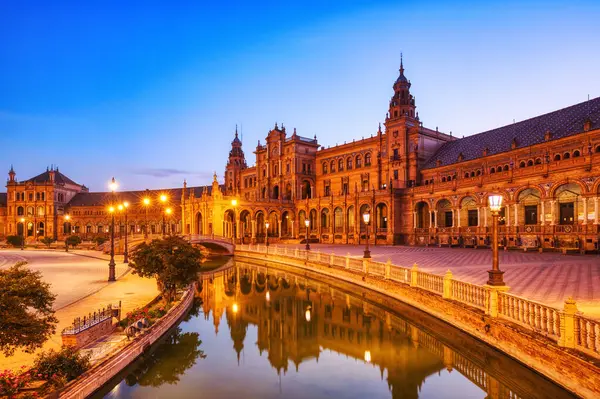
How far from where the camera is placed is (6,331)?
7.05 m

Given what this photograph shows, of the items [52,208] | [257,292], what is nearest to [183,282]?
[257,292]

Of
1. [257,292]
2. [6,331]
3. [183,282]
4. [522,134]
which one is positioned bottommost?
[257,292]

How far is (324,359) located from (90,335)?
22.6ft

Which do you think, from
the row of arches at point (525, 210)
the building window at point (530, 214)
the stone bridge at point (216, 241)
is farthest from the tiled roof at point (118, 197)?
the building window at point (530, 214)

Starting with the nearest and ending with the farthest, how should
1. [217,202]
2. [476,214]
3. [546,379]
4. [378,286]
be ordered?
[546,379], [378,286], [476,214], [217,202]

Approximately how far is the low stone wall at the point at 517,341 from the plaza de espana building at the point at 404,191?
20427mm

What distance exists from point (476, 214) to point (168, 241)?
33.0 meters

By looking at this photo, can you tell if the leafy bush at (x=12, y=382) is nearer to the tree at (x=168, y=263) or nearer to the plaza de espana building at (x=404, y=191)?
the tree at (x=168, y=263)

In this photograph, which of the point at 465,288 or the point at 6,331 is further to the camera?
the point at 465,288

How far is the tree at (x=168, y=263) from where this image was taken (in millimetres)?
18031

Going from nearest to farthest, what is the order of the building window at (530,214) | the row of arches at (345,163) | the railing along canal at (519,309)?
the railing along canal at (519,309), the building window at (530,214), the row of arches at (345,163)

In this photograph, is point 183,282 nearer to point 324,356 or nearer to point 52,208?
point 324,356

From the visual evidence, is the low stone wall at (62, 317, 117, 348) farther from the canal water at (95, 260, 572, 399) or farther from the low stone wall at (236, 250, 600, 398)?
the low stone wall at (236, 250, 600, 398)

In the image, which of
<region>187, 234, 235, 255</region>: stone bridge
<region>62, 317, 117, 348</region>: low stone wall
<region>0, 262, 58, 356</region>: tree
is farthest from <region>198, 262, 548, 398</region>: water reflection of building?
<region>187, 234, 235, 255</region>: stone bridge
